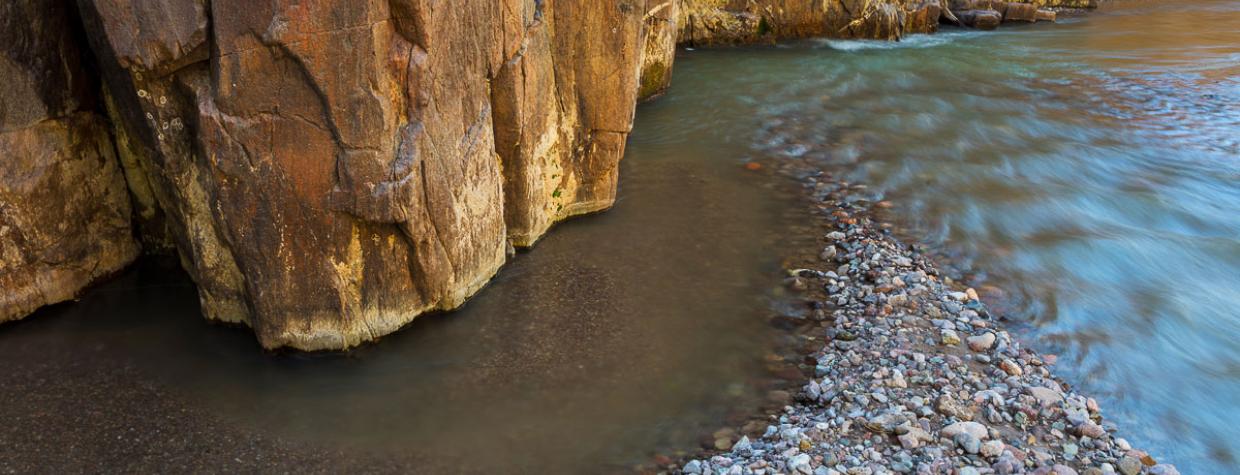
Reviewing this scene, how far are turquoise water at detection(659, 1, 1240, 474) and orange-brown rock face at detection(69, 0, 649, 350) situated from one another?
5101 millimetres

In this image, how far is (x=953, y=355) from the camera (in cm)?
655

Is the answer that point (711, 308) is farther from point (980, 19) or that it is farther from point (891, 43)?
point (980, 19)

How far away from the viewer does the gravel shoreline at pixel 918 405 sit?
210 inches

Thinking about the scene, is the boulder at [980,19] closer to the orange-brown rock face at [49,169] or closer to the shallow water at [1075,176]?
the shallow water at [1075,176]

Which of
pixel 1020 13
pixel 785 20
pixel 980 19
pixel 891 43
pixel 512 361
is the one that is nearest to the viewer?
pixel 512 361

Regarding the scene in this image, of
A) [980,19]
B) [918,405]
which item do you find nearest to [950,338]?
[918,405]

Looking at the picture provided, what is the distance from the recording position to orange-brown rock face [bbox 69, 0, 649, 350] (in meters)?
5.45

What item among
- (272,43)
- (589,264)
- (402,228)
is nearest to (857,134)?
(589,264)

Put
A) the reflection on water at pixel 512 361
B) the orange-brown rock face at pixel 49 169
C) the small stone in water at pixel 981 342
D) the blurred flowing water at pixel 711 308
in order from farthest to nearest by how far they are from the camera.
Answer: the small stone in water at pixel 981 342, the orange-brown rock face at pixel 49 169, the blurred flowing water at pixel 711 308, the reflection on water at pixel 512 361

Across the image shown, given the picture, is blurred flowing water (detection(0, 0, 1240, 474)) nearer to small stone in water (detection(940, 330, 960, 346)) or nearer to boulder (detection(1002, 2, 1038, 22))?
small stone in water (detection(940, 330, 960, 346))

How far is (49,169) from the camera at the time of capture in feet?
22.0

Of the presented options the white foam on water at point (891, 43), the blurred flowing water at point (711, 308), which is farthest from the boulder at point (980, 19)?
the blurred flowing water at point (711, 308)

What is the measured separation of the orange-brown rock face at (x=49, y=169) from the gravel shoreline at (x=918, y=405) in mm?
5625

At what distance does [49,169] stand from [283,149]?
2.56 meters
